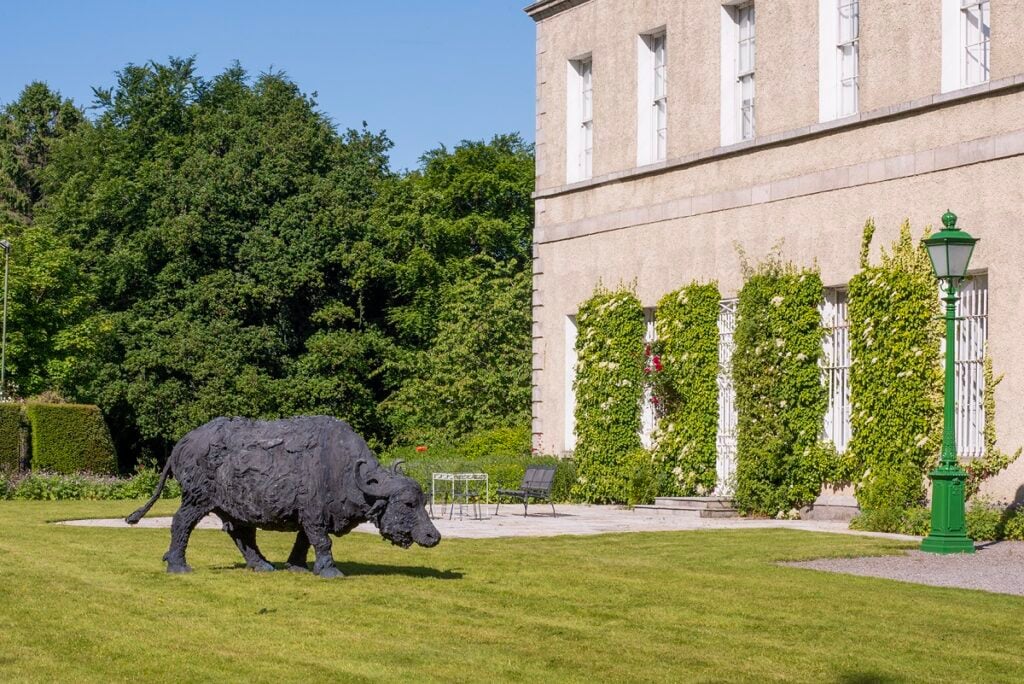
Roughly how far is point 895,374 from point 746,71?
6.82 m

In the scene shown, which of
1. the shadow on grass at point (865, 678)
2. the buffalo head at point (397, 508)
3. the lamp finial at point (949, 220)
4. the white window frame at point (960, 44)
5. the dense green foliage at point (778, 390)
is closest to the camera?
the shadow on grass at point (865, 678)

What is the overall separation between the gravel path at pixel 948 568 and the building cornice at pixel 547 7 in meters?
16.2

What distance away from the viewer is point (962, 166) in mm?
22141

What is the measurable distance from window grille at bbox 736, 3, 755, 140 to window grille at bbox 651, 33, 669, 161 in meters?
1.88

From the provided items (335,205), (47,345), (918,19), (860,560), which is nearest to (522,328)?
(335,205)

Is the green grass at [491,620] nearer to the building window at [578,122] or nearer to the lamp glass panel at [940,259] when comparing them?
the lamp glass panel at [940,259]

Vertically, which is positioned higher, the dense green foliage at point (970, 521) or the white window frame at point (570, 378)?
the white window frame at point (570, 378)

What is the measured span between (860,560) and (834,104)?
9989 millimetres

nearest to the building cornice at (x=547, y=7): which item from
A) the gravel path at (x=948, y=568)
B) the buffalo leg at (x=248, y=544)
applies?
the gravel path at (x=948, y=568)

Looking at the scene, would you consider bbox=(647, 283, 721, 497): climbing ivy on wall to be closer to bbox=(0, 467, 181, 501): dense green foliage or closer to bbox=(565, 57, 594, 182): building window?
bbox=(565, 57, 594, 182): building window

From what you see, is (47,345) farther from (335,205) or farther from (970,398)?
(970,398)

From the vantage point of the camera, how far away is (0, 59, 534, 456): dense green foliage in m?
48.1

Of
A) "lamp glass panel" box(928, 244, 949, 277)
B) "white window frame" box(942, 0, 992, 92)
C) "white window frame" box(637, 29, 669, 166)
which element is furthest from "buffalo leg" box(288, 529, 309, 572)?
"white window frame" box(637, 29, 669, 166)

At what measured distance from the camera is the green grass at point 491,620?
9.73 meters
